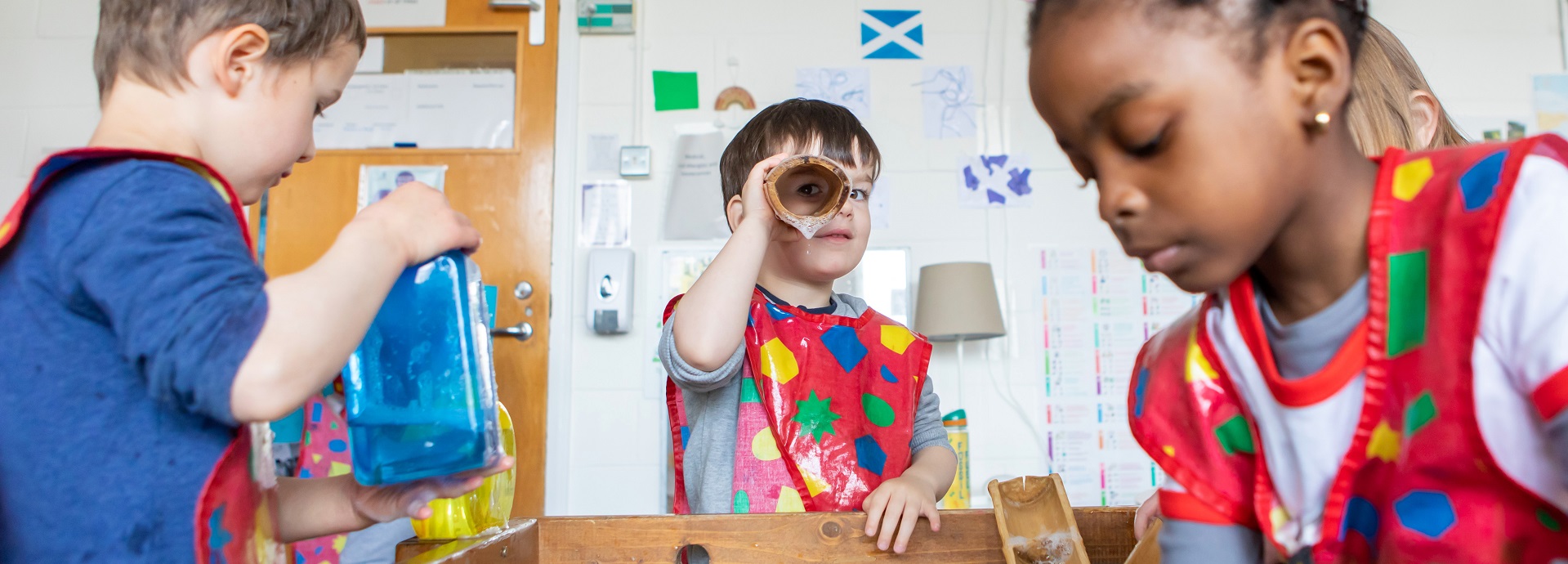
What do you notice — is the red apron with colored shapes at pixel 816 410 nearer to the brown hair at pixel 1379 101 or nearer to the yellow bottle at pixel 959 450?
the brown hair at pixel 1379 101

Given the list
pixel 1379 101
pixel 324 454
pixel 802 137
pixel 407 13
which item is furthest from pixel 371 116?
pixel 1379 101

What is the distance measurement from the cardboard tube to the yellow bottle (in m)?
1.38

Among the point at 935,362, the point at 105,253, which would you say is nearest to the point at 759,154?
the point at 105,253

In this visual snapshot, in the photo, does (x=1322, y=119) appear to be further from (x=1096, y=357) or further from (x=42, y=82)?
(x=42, y=82)

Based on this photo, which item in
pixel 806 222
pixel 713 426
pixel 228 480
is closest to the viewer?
pixel 228 480

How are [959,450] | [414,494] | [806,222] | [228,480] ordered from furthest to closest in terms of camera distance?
[959,450] < [806,222] < [414,494] < [228,480]

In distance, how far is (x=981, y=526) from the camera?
88 centimetres

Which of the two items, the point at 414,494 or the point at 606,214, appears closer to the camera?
the point at 414,494

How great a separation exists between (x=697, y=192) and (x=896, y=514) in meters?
2.00

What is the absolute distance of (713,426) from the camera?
1280 millimetres

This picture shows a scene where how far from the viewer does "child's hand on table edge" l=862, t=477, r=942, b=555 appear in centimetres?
86

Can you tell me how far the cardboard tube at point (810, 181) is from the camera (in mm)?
1134

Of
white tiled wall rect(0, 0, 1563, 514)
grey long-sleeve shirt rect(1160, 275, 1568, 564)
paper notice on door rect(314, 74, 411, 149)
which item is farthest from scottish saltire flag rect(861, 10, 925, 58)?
grey long-sleeve shirt rect(1160, 275, 1568, 564)

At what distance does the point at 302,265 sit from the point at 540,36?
0.99 metres
